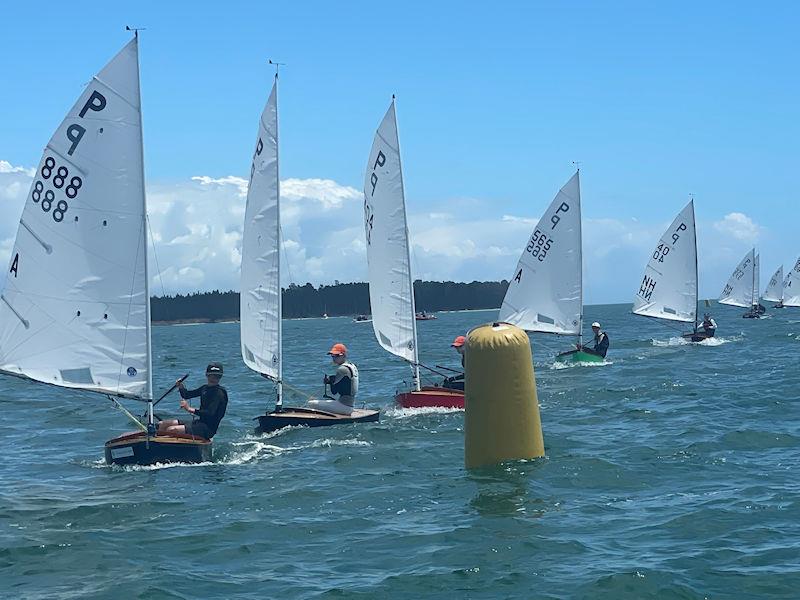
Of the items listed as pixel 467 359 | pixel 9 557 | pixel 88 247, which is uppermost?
pixel 88 247

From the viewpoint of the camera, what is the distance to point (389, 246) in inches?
941

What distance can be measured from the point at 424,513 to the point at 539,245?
2290 centimetres

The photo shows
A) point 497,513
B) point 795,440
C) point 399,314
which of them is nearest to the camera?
point 497,513

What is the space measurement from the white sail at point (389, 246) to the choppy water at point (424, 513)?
10.9ft

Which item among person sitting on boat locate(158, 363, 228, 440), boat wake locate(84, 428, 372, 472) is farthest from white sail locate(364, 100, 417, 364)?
person sitting on boat locate(158, 363, 228, 440)

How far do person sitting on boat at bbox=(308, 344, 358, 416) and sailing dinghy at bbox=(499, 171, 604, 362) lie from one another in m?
14.4

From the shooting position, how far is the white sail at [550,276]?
1329 inches

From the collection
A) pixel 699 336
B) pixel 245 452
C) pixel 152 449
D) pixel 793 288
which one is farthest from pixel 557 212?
pixel 793 288

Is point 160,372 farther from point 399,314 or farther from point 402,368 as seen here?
point 399,314

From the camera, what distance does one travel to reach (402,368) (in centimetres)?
3800

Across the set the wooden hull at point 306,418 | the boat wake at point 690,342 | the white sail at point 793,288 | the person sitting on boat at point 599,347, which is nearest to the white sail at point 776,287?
the white sail at point 793,288

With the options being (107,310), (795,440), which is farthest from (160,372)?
(795,440)

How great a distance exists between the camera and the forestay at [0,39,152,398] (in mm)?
15914

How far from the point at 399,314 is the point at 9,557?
1399 centimetres
